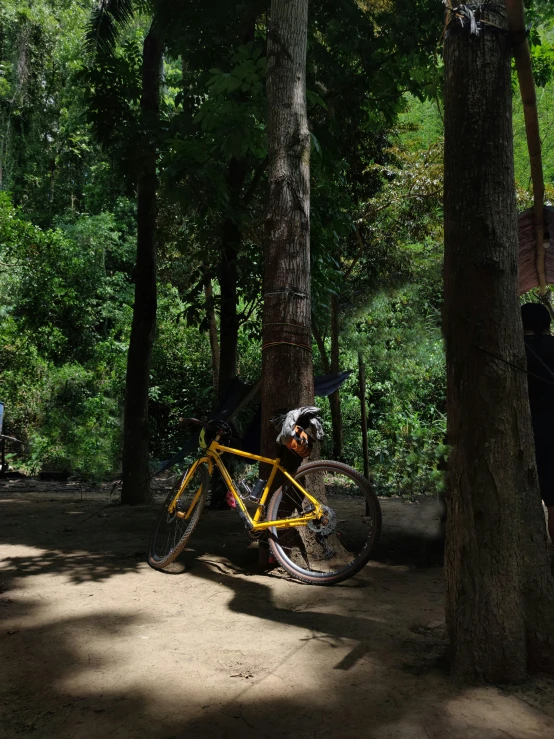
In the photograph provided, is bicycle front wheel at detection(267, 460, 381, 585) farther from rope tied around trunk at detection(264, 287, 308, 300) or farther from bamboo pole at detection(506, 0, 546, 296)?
bamboo pole at detection(506, 0, 546, 296)

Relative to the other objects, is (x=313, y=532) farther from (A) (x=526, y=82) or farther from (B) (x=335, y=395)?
(B) (x=335, y=395)

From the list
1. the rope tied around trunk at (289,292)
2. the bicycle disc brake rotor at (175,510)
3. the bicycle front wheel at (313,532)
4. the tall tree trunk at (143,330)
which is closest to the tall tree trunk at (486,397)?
the bicycle front wheel at (313,532)

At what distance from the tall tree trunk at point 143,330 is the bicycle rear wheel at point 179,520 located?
292cm

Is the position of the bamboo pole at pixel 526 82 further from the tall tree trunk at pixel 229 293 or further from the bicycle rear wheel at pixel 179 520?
the tall tree trunk at pixel 229 293

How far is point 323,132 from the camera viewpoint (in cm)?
653

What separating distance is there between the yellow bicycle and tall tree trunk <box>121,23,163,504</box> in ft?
9.71

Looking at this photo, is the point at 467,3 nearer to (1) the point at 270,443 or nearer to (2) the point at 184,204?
(1) the point at 270,443

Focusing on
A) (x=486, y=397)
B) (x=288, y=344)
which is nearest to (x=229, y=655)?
(x=486, y=397)

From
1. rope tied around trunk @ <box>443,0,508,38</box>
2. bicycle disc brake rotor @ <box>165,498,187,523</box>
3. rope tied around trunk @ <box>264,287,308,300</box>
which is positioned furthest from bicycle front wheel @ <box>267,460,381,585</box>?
rope tied around trunk @ <box>443,0,508,38</box>

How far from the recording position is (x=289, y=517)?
395 cm

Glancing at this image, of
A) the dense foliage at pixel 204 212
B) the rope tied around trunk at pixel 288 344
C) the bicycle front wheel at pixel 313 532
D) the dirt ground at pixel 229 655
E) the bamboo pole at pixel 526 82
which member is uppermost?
the dense foliage at pixel 204 212

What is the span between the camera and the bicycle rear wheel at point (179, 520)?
13.6ft

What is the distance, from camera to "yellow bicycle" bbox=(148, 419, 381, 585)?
3.75 m

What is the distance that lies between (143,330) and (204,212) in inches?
67.7
